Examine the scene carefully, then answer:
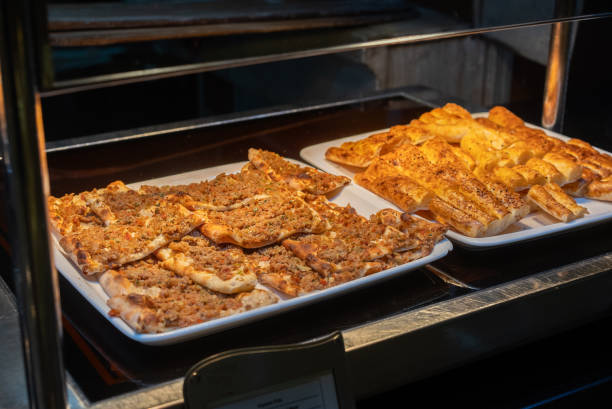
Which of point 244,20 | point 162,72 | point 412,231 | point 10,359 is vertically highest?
point 162,72

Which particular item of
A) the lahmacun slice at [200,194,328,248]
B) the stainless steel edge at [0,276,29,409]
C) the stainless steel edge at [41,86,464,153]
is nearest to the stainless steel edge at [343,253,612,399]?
the lahmacun slice at [200,194,328,248]

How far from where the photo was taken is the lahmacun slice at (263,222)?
1283 millimetres

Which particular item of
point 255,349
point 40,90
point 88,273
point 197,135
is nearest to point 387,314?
point 255,349

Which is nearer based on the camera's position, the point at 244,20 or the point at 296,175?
the point at 296,175

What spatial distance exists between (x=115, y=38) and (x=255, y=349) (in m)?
2.39

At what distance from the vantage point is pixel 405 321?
1.15m

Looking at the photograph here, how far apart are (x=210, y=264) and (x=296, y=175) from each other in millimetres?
402

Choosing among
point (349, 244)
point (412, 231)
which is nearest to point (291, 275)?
point (349, 244)

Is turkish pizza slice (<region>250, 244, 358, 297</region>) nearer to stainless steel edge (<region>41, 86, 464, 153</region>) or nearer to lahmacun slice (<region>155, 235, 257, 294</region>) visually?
lahmacun slice (<region>155, 235, 257, 294</region>)

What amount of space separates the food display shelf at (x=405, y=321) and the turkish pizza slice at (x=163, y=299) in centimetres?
5

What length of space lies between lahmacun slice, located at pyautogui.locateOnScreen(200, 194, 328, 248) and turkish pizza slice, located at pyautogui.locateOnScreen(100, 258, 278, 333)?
132mm

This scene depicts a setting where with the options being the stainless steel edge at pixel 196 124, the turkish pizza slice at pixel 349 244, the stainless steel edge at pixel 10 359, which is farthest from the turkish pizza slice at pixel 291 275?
the stainless steel edge at pixel 196 124

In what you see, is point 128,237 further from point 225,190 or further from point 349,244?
point 349,244

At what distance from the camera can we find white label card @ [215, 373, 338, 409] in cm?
93
